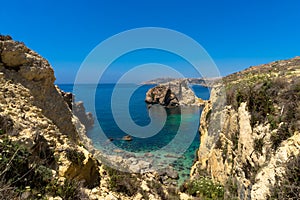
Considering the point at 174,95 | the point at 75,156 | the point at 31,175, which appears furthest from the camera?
the point at 174,95

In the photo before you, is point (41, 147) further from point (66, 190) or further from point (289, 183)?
point (289, 183)

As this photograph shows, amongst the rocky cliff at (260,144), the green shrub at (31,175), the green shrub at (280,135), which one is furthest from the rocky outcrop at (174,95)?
the green shrub at (31,175)

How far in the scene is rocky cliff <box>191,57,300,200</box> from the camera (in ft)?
20.6

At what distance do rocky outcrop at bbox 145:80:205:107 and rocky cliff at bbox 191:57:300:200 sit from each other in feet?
176

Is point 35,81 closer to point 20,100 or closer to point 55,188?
point 20,100

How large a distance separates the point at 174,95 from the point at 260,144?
61.1m

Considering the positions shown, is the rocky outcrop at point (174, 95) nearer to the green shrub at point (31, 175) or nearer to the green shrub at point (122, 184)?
the green shrub at point (122, 184)

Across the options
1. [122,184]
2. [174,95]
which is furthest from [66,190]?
[174,95]

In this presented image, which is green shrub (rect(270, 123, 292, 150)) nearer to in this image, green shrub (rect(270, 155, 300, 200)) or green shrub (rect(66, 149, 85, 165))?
green shrub (rect(270, 155, 300, 200))

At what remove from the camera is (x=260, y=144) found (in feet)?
28.3

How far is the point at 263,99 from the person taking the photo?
32.0 ft

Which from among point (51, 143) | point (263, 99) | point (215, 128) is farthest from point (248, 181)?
point (51, 143)

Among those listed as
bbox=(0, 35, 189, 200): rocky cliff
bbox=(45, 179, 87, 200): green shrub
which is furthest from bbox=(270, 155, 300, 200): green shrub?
bbox=(45, 179, 87, 200): green shrub

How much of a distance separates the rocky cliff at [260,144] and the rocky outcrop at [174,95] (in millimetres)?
53794
